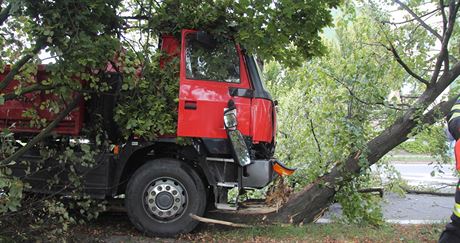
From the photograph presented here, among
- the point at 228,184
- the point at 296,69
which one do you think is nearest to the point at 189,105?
the point at 228,184

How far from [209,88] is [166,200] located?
1.44m

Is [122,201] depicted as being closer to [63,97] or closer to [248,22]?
[63,97]

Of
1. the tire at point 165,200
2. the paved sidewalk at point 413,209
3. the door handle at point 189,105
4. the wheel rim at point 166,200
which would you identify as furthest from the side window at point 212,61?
the paved sidewalk at point 413,209

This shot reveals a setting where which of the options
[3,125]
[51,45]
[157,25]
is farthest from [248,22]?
[3,125]

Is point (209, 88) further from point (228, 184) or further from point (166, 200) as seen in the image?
point (166, 200)

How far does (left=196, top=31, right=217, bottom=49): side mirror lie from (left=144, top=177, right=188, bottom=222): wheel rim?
5.44 ft

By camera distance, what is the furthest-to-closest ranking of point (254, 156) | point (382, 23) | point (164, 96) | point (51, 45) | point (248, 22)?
point (382, 23) < point (254, 156) < point (164, 96) < point (248, 22) < point (51, 45)

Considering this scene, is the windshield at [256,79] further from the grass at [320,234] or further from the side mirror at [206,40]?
the grass at [320,234]

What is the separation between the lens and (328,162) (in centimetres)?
671

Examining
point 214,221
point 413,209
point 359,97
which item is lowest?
point 413,209

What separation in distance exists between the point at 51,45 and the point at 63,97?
94cm

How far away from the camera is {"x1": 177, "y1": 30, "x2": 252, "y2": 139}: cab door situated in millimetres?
5254

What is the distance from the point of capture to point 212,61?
5316 millimetres

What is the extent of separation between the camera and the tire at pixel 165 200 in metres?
5.41
